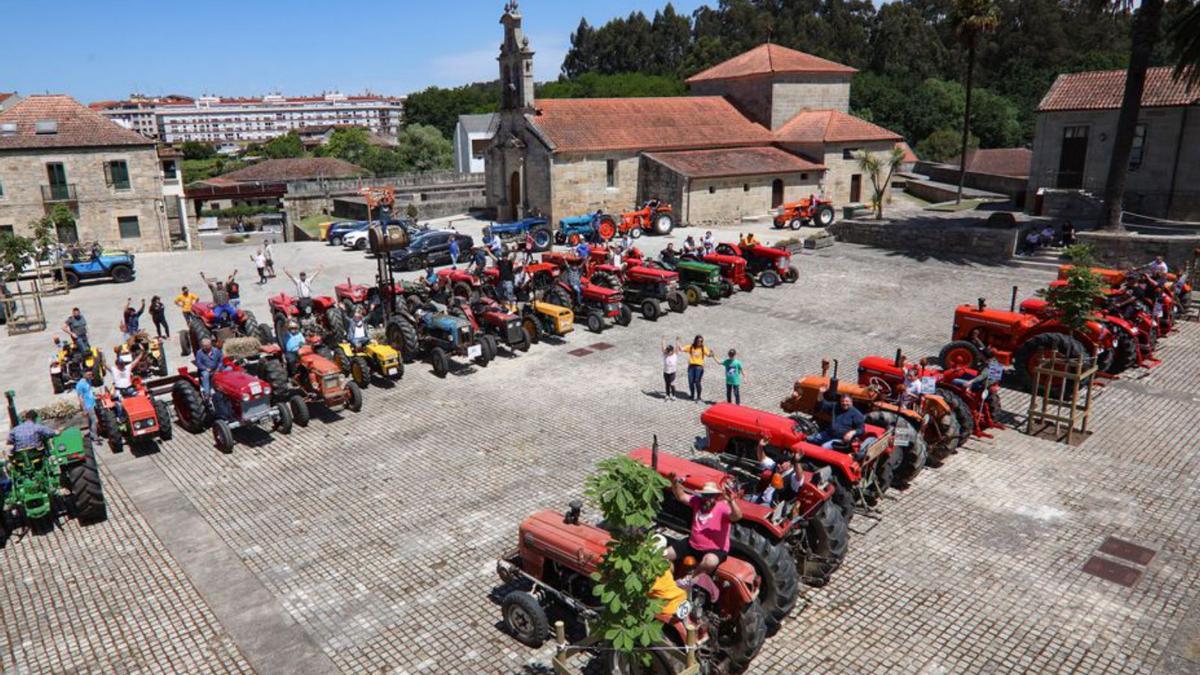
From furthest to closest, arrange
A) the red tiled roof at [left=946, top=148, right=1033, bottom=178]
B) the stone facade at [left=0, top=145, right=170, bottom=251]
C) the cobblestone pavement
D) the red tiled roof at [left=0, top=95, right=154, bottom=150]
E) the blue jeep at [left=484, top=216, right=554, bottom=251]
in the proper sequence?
the red tiled roof at [left=946, top=148, right=1033, bottom=178] → the red tiled roof at [left=0, top=95, right=154, bottom=150] → the stone facade at [left=0, top=145, right=170, bottom=251] → the blue jeep at [left=484, top=216, right=554, bottom=251] → the cobblestone pavement

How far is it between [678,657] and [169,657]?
553cm

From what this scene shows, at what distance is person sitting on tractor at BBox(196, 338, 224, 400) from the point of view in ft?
45.6

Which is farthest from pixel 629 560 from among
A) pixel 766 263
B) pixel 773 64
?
pixel 773 64

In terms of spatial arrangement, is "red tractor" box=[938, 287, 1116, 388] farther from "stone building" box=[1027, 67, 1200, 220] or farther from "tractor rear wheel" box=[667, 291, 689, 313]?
"stone building" box=[1027, 67, 1200, 220]

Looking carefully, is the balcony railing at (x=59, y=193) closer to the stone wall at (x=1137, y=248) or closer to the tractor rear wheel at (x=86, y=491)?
the tractor rear wheel at (x=86, y=491)

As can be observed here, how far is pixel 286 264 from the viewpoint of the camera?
100ft

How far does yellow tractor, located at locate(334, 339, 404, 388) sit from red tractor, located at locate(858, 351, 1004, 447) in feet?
30.7

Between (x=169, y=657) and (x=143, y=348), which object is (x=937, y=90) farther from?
(x=169, y=657)

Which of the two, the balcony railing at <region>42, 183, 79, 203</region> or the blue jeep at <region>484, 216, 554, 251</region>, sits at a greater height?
the balcony railing at <region>42, 183, 79, 203</region>

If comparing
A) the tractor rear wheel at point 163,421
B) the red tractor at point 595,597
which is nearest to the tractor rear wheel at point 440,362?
the tractor rear wheel at point 163,421

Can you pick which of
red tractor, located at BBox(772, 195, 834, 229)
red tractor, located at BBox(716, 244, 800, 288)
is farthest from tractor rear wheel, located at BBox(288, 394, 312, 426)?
red tractor, located at BBox(772, 195, 834, 229)

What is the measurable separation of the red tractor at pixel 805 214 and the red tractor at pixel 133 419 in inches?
1045

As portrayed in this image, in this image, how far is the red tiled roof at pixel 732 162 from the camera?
3538cm

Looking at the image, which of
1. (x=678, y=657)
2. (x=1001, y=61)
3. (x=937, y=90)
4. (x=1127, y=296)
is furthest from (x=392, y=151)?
(x=678, y=657)
